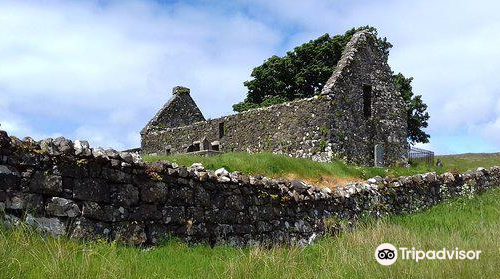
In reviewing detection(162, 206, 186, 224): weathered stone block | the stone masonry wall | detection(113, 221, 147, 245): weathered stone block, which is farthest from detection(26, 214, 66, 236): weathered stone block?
the stone masonry wall

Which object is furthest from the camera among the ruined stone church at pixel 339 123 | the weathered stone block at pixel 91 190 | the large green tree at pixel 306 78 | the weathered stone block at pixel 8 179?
the large green tree at pixel 306 78

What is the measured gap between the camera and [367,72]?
23.9m

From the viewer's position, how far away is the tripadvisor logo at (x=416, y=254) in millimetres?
6578

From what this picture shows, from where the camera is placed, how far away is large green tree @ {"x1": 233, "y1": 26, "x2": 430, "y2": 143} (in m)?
39.9

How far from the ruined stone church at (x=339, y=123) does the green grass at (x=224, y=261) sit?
12.8 m

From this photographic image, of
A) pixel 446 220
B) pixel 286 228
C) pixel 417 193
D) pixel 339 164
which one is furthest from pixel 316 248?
pixel 339 164

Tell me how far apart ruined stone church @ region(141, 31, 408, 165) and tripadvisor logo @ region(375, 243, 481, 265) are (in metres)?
13.4

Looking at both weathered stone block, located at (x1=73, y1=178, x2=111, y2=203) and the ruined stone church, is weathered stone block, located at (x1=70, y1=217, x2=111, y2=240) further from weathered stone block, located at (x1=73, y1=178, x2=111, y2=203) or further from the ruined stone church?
the ruined stone church

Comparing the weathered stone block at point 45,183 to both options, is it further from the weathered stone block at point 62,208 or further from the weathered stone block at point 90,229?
the weathered stone block at point 90,229

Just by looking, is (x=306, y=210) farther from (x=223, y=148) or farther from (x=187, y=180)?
(x=223, y=148)

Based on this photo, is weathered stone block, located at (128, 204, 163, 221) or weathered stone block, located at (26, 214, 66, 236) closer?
weathered stone block, located at (26, 214, 66, 236)

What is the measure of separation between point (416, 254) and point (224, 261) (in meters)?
2.73

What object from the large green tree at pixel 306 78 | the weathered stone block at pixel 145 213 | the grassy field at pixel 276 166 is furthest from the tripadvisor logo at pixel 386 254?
the large green tree at pixel 306 78

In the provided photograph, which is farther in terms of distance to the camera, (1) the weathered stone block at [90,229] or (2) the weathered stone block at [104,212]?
(2) the weathered stone block at [104,212]
